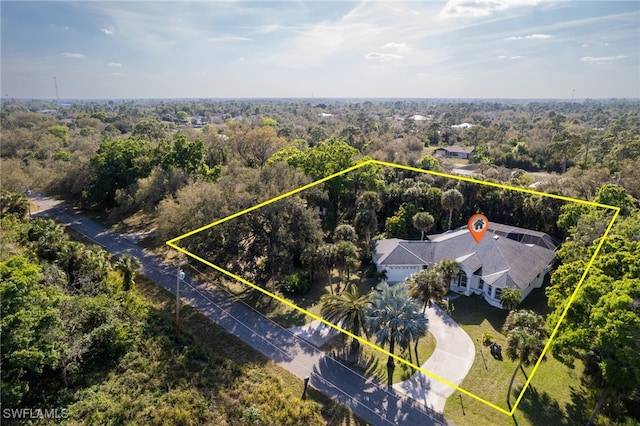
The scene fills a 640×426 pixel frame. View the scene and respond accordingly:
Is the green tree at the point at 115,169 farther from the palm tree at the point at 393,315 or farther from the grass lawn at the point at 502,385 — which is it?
the grass lawn at the point at 502,385

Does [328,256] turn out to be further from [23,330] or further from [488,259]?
[23,330]

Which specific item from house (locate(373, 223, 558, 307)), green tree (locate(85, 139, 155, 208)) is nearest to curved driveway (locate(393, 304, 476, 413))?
house (locate(373, 223, 558, 307))

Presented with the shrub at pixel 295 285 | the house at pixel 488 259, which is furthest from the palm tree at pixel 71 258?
the house at pixel 488 259

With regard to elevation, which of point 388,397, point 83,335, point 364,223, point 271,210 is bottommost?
point 388,397

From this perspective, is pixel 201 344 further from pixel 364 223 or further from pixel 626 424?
pixel 626 424

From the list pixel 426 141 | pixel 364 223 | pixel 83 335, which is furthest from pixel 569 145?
pixel 83 335

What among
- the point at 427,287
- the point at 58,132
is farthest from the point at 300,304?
the point at 58,132
